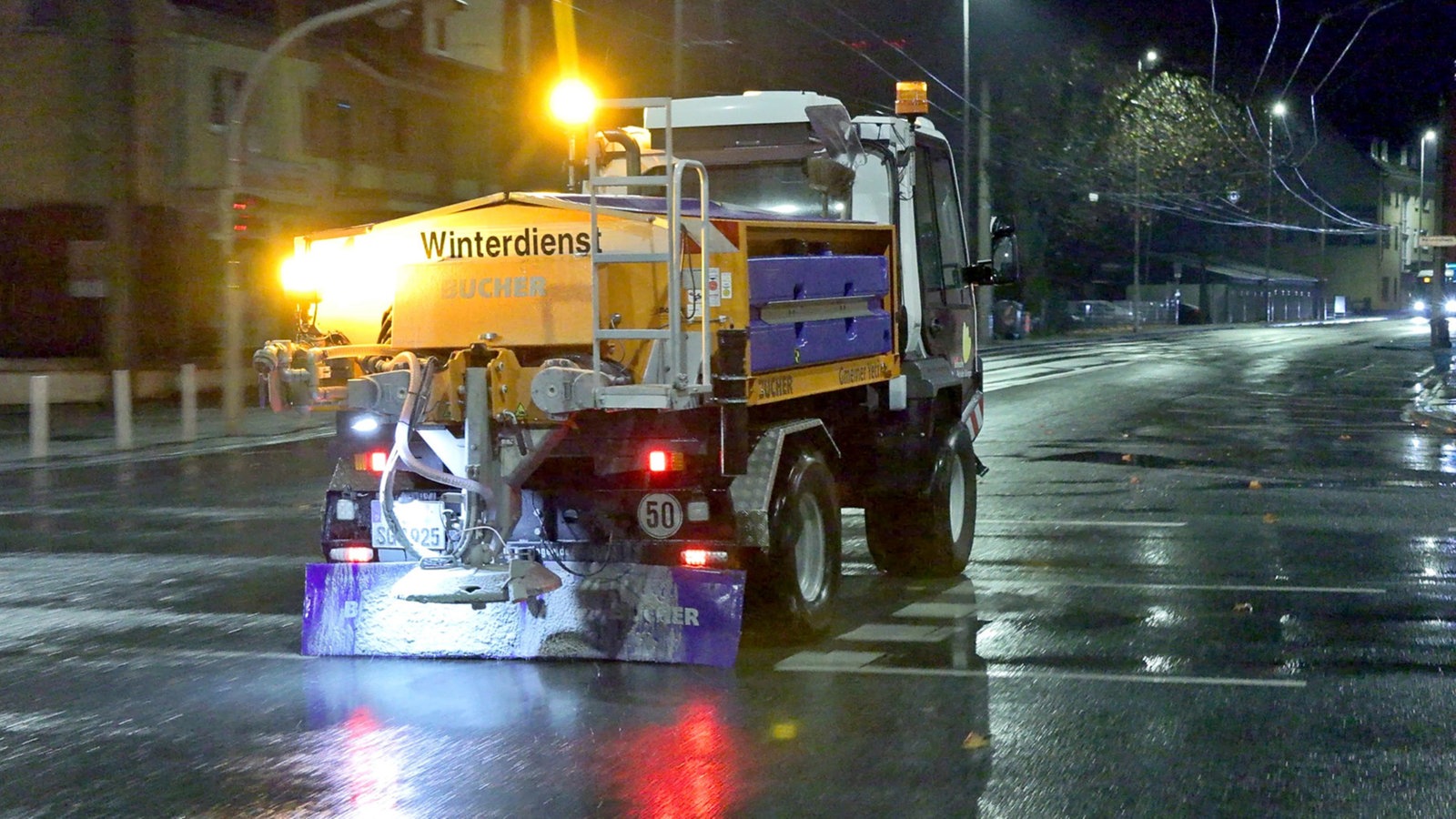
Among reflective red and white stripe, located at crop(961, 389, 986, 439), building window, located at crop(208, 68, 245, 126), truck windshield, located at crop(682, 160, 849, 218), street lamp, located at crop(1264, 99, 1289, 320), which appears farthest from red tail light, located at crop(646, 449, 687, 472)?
street lamp, located at crop(1264, 99, 1289, 320)

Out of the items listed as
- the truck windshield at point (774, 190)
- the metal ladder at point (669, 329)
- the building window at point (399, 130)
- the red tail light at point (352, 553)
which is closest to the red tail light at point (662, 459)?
the metal ladder at point (669, 329)

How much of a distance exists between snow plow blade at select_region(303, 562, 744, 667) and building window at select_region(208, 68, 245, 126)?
2472 cm

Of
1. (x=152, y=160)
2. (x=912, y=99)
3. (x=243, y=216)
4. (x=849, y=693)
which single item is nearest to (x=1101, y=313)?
(x=152, y=160)

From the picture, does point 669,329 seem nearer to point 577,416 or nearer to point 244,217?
point 577,416

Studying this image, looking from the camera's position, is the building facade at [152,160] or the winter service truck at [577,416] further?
the building facade at [152,160]

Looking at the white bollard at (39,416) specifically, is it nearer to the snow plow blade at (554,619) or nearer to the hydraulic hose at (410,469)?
the snow plow blade at (554,619)

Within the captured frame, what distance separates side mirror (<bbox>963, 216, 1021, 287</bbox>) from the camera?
11.2m

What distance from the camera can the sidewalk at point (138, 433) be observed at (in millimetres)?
20500

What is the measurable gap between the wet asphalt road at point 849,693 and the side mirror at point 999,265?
191cm

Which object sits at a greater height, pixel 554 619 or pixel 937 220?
pixel 937 220

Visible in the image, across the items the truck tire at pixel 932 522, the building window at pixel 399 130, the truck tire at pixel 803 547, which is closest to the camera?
the truck tire at pixel 803 547

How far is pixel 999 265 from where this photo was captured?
11297mm

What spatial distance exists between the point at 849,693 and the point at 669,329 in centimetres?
178

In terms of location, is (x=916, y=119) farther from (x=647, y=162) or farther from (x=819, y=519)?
(x=819, y=519)
